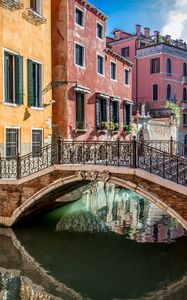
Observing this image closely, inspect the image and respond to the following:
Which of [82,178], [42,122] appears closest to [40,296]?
[82,178]

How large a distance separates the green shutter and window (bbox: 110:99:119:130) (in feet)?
27.6

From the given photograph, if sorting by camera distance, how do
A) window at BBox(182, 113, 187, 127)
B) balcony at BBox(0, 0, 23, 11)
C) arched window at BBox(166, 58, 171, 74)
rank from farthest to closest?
window at BBox(182, 113, 187, 127) → arched window at BBox(166, 58, 171, 74) → balcony at BBox(0, 0, 23, 11)

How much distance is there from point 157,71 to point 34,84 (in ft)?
58.3

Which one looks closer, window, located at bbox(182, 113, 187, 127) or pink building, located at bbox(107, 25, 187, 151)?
pink building, located at bbox(107, 25, 187, 151)

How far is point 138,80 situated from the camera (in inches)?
1235

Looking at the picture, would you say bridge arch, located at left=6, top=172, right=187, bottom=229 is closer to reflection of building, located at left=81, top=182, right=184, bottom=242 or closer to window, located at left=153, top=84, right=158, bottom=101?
reflection of building, located at left=81, top=182, right=184, bottom=242

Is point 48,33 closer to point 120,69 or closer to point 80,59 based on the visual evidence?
point 80,59

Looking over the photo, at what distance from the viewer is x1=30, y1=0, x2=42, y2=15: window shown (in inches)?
569

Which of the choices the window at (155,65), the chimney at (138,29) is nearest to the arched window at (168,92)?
the window at (155,65)

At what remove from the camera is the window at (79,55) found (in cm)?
1727

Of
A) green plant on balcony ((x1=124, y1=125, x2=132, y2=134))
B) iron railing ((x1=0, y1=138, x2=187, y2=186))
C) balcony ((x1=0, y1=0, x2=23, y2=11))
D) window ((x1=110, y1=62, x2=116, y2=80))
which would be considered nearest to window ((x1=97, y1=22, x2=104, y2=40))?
window ((x1=110, y1=62, x2=116, y2=80))

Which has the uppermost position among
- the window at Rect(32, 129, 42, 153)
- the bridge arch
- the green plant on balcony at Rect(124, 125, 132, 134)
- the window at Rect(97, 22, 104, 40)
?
the window at Rect(97, 22, 104, 40)

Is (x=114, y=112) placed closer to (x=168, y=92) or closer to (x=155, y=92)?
(x=155, y=92)

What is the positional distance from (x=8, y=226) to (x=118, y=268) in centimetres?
413
